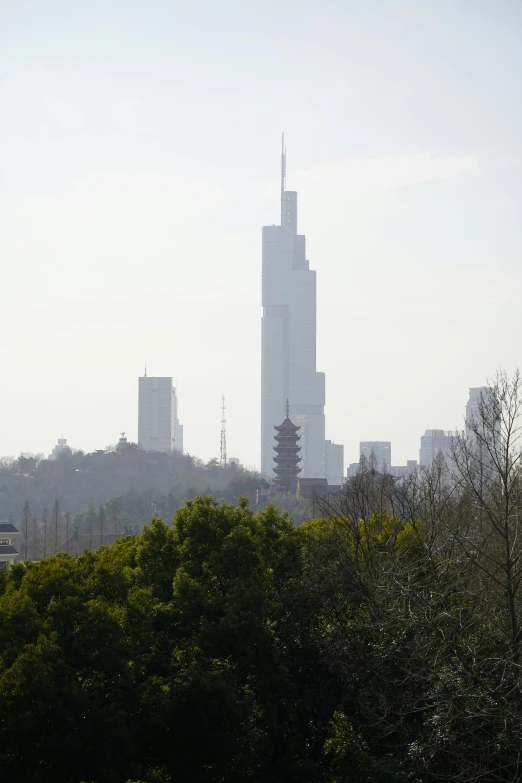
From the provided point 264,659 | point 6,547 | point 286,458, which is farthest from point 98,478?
point 264,659

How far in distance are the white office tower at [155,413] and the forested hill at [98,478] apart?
5189cm

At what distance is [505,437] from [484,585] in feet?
8.44

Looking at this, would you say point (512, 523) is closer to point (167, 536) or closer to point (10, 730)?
point (167, 536)

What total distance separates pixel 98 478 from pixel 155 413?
6712 centimetres

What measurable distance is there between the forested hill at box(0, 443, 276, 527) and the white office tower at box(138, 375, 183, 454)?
51894 mm

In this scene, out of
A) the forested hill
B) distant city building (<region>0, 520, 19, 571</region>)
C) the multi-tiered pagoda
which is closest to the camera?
distant city building (<region>0, 520, 19, 571</region>)

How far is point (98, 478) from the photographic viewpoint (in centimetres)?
12331

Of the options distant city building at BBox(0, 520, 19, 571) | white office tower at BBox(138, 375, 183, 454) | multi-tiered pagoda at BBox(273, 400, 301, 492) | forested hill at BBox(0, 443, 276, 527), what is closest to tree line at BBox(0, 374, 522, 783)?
distant city building at BBox(0, 520, 19, 571)

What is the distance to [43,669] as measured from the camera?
1365 centimetres

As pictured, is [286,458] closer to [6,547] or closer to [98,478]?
[98,478]

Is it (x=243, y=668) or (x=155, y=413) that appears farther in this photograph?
(x=155, y=413)

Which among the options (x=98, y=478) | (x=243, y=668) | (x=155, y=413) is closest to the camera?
(x=243, y=668)

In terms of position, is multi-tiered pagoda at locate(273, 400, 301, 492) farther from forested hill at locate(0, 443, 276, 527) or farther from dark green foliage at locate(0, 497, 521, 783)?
dark green foliage at locate(0, 497, 521, 783)

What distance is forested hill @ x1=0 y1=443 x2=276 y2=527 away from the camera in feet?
378
